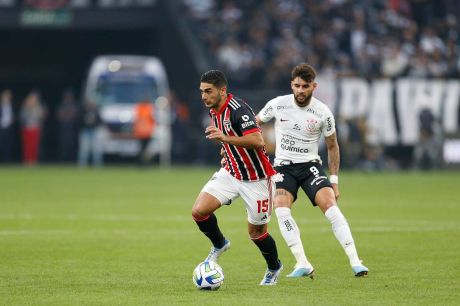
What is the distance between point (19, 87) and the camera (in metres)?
40.0

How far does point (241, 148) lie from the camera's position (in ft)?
35.7

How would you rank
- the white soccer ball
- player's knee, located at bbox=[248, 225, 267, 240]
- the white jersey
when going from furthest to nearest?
the white jersey → player's knee, located at bbox=[248, 225, 267, 240] → the white soccer ball

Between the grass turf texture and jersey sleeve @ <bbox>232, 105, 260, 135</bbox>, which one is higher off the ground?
jersey sleeve @ <bbox>232, 105, 260, 135</bbox>

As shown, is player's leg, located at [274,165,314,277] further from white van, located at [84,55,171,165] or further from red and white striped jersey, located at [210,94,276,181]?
white van, located at [84,55,171,165]

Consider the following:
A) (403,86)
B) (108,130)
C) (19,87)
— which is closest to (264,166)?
(403,86)

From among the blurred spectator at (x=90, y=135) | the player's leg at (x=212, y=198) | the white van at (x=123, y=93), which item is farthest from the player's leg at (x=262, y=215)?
the white van at (x=123, y=93)

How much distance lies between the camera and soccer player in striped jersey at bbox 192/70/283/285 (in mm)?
10695

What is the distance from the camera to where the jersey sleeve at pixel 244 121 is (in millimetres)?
10680

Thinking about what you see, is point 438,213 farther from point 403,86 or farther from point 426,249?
point 403,86

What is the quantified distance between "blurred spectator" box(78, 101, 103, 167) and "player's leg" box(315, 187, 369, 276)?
2386 cm

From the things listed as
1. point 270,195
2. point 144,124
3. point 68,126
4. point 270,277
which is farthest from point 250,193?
point 68,126

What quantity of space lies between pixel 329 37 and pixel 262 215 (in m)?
25.8

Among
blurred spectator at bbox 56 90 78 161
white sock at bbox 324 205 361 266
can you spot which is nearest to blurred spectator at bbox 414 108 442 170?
blurred spectator at bbox 56 90 78 161

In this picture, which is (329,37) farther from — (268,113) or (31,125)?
(268,113)
